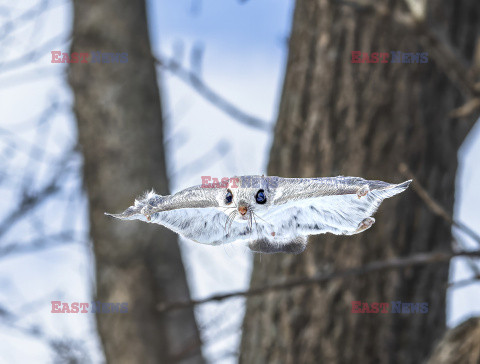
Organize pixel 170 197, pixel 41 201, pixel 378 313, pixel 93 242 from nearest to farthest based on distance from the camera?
pixel 170 197
pixel 378 313
pixel 93 242
pixel 41 201

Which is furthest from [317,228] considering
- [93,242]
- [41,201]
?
[41,201]

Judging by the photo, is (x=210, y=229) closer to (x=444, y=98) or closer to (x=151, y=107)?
(x=444, y=98)

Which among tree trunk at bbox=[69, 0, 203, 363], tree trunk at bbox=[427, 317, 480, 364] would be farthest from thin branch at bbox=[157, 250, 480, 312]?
tree trunk at bbox=[69, 0, 203, 363]

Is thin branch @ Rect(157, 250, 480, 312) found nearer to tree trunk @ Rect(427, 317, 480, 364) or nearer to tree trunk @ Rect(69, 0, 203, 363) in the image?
tree trunk @ Rect(427, 317, 480, 364)

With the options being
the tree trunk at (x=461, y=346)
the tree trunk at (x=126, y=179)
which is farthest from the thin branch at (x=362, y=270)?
the tree trunk at (x=126, y=179)

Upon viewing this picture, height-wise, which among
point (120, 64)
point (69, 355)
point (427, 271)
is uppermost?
point (120, 64)

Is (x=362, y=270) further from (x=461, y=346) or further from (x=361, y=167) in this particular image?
(x=361, y=167)

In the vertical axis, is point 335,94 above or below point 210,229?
above

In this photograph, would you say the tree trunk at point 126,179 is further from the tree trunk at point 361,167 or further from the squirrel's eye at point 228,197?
the squirrel's eye at point 228,197
